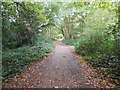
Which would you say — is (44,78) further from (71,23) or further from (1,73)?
(71,23)

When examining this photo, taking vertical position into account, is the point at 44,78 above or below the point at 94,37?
below

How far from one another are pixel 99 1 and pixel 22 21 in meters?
7.56

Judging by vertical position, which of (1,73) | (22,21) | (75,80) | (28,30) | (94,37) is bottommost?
(75,80)

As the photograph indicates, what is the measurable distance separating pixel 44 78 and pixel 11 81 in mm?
1360

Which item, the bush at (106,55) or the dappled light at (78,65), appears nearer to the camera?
the dappled light at (78,65)

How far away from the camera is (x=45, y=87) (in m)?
3.04

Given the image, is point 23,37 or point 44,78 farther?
point 23,37

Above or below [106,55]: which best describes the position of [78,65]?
below

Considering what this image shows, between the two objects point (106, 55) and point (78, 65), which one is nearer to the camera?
point (106, 55)

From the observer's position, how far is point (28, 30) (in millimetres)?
9555

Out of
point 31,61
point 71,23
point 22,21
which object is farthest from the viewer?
point 71,23

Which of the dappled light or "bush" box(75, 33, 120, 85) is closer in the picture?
the dappled light

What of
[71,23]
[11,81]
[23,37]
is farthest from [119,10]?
[71,23]

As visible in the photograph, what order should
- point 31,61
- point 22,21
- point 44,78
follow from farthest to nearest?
point 22,21, point 31,61, point 44,78
